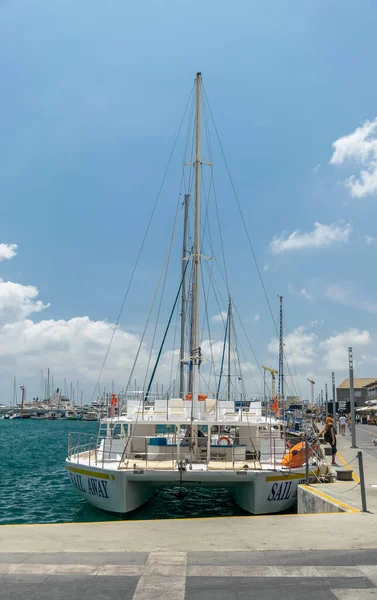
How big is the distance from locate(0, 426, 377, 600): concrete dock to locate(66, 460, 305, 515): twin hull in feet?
10.9

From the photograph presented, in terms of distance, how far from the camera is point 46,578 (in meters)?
6.14

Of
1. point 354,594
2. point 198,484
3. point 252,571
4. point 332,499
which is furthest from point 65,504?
point 354,594

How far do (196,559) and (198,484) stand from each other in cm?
709

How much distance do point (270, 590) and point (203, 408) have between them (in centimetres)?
994

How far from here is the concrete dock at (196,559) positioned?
18.6 feet

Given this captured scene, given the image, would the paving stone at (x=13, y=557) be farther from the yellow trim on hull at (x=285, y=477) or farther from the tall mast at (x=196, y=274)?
the tall mast at (x=196, y=274)

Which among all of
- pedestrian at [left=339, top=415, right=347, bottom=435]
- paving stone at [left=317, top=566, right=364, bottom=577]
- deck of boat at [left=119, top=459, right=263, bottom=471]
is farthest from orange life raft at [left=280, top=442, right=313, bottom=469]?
pedestrian at [left=339, top=415, right=347, bottom=435]

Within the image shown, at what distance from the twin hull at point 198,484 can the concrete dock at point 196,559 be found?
3.34 m

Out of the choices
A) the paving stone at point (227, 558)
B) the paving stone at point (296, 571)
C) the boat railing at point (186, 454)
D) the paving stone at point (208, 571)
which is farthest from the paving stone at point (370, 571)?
the boat railing at point (186, 454)

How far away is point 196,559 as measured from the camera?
6875mm

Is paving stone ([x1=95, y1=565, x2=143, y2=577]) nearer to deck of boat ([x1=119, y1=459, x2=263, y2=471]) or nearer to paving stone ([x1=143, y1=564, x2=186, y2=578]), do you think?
paving stone ([x1=143, y1=564, x2=186, y2=578])

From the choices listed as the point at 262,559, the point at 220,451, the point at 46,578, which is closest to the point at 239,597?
the point at 262,559

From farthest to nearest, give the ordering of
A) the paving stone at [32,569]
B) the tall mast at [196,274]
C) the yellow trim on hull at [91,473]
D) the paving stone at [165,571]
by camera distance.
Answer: the tall mast at [196,274]
the yellow trim on hull at [91,473]
the paving stone at [32,569]
the paving stone at [165,571]

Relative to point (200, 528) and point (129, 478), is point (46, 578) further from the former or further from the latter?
point (129, 478)
